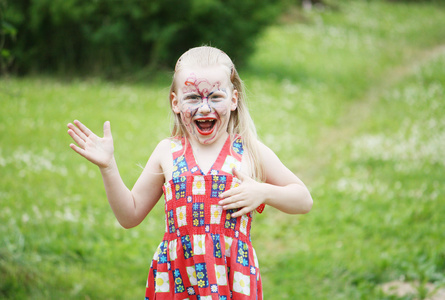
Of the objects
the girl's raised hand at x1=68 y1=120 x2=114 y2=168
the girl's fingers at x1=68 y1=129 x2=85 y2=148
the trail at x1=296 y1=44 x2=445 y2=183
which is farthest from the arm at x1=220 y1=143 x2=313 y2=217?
the trail at x1=296 y1=44 x2=445 y2=183

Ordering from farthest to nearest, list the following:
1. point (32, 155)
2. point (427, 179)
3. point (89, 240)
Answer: point (32, 155)
point (427, 179)
point (89, 240)

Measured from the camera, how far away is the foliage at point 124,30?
13453mm

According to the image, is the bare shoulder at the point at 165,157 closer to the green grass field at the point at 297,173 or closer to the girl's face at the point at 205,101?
the girl's face at the point at 205,101

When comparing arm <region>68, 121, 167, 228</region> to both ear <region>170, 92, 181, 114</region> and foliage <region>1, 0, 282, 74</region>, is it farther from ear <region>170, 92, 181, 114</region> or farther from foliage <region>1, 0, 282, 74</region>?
foliage <region>1, 0, 282, 74</region>

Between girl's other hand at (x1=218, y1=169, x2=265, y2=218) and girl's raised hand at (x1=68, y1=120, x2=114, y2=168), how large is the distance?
0.59 meters

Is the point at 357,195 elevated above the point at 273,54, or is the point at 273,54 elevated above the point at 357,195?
the point at 273,54

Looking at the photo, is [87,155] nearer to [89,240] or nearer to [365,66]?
[89,240]

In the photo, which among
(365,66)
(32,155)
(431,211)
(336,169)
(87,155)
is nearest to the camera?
(87,155)

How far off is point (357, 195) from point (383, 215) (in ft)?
2.72

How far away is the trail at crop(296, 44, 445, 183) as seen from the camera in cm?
904

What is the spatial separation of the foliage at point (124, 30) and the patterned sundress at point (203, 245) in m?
11.5

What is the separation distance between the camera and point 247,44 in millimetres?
15242

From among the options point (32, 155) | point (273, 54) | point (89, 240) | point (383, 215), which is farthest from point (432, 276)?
point (273, 54)

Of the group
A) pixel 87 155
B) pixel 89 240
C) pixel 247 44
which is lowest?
pixel 89 240
